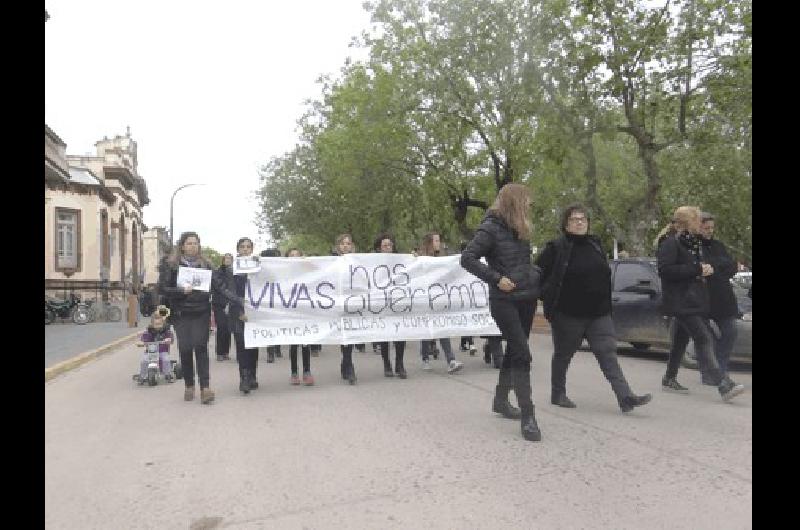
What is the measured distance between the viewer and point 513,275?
511 centimetres

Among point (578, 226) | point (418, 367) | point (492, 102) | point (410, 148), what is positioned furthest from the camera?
point (410, 148)

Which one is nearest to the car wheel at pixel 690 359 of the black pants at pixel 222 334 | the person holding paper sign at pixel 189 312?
the person holding paper sign at pixel 189 312

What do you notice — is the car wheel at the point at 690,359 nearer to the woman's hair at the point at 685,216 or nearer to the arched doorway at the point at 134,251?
the woman's hair at the point at 685,216

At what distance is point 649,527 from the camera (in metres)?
3.28

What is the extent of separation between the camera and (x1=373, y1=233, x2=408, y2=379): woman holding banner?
842 cm

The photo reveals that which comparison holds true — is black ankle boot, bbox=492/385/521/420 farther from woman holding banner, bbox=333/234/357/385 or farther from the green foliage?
the green foliage

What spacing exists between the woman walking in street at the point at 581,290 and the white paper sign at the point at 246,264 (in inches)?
145

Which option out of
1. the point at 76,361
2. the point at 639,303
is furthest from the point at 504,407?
the point at 76,361

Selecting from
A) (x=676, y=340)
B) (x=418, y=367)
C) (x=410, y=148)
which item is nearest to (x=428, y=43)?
(x=410, y=148)

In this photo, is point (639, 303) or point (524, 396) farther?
point (639, 303)

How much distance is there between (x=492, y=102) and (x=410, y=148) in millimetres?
5363

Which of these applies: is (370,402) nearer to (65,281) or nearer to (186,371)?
(186,371)

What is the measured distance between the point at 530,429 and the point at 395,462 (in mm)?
1113

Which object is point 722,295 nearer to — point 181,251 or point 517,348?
point 517,348
